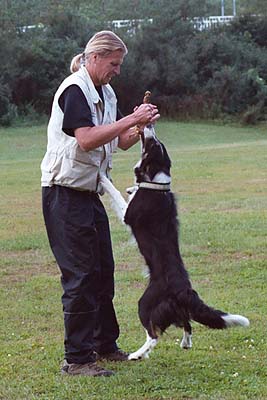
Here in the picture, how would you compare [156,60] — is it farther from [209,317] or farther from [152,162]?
[209,317]

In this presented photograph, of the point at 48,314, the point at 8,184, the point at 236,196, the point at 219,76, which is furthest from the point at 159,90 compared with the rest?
the point at 48,314

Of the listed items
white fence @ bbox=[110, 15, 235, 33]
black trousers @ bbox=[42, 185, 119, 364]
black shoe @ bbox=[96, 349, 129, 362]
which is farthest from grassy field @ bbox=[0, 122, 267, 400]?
white fence @ bbox=[110, 15, 235, 33]

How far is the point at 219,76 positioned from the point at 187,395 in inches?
1424

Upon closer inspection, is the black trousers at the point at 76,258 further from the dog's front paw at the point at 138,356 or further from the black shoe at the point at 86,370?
the dog's front paw at the point at 138,356

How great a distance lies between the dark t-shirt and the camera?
5.62m

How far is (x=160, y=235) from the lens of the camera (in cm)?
600

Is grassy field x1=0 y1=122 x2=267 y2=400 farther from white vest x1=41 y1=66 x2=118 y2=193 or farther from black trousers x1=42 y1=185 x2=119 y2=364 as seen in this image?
white vest x1=41 y1=66 x2=118 y2=193

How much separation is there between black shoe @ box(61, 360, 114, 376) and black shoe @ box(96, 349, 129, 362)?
13.8 inches

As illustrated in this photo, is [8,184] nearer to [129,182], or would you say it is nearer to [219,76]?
[129,182]

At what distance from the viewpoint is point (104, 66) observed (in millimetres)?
5770

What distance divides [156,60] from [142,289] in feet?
110

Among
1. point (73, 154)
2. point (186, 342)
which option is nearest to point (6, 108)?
point (186, 342)

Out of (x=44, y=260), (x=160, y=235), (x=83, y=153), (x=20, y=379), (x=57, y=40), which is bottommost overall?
(x=57, y=40)

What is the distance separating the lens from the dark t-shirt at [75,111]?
5.62 meters
